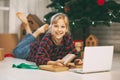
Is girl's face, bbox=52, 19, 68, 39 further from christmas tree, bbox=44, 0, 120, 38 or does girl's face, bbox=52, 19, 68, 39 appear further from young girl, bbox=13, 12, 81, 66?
christmas tree, bbox=44, 0, 120, 38

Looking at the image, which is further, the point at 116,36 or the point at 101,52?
the point at 116,36

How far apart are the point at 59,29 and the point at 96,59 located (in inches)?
18.6

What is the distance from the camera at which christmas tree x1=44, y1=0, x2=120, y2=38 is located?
3230 mm

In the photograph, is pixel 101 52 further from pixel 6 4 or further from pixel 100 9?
pixel 6 4

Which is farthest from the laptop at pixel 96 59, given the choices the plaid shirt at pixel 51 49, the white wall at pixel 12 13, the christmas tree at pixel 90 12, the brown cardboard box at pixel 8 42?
the white wall at pixel 12 13

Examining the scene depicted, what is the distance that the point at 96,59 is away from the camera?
6.29 feet

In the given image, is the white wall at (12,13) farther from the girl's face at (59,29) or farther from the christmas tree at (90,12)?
the girl's face at (59,29)

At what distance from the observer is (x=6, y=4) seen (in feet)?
12.1

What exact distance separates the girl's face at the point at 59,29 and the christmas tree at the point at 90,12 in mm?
942

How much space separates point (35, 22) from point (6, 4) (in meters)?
0.50

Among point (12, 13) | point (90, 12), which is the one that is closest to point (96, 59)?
point (90, 12)

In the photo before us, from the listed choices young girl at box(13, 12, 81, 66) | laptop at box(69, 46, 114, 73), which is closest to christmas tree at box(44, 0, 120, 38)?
young girl at box(13, 12, 81, 66)

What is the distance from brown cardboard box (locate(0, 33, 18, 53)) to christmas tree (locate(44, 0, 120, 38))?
2.29 feet

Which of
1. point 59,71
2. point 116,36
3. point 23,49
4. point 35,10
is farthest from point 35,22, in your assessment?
point 59,71
